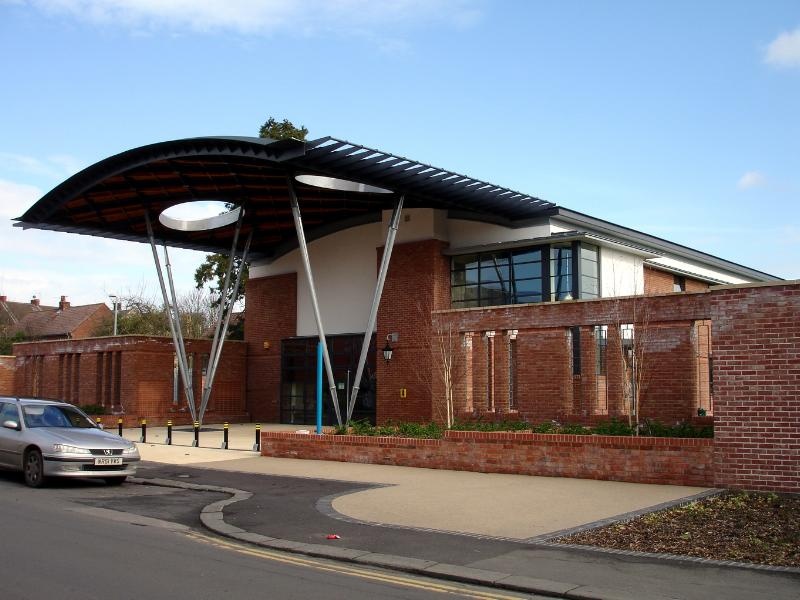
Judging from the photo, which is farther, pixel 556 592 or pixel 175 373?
pixel 175 373

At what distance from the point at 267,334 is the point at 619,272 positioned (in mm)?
15339

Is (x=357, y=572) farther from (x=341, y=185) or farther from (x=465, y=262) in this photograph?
(x=465, y=262)

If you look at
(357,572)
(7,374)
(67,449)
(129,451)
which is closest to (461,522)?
(357,572)

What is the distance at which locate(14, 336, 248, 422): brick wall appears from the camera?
32.2 metres

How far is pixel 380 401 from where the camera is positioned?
28828 mm

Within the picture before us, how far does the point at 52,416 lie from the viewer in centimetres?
1552

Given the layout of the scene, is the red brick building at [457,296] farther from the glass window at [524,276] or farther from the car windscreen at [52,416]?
the car windscreen at [52,416]

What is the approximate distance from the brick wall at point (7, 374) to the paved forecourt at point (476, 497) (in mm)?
23648

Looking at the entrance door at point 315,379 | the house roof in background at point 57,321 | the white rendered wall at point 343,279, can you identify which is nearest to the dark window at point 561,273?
the white rendered wall at point 343,279

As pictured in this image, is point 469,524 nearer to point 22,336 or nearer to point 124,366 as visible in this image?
point 124,366

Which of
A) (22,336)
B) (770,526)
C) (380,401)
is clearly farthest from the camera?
(22,336)

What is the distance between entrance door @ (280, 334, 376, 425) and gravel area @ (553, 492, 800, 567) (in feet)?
64.5

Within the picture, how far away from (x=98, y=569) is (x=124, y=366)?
25.7 metres

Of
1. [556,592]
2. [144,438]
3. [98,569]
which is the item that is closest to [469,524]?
[556,592]
